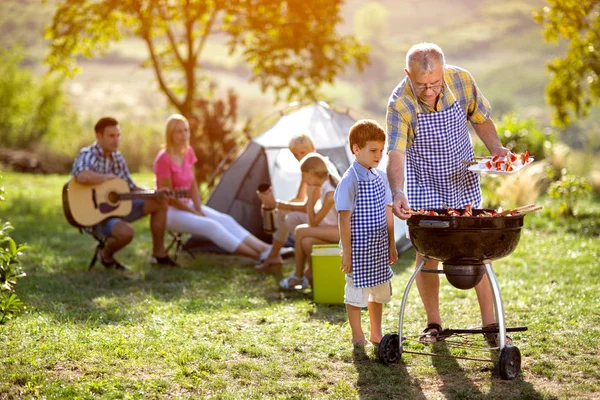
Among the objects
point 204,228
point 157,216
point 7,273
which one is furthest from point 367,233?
point 157,216

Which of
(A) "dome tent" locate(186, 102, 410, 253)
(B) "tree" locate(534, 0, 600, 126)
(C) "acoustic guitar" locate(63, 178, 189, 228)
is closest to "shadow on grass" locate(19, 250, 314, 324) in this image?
(C) "acoustic guitar" locate(63, 178, 189, 228)

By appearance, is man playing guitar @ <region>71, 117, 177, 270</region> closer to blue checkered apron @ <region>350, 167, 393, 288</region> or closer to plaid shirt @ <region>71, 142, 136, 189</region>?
plaid shirt @ <region>71, 142, 136, 189</region>

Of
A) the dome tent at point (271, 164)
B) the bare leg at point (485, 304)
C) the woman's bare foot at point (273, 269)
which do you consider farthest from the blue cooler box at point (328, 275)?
the dome tent at point (271, 164)

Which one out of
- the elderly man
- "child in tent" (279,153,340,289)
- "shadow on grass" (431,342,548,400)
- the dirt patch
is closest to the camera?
"shadow on grass" (431,342,548,400)

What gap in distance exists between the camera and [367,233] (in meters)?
4.81

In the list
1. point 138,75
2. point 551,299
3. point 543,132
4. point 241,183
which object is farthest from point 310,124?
point 138,75

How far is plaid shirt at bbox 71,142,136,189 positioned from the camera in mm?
7438

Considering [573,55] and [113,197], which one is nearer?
[113,197]

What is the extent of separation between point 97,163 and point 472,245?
4500 mm

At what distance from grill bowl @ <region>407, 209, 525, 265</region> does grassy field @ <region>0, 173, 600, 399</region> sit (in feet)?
2.25

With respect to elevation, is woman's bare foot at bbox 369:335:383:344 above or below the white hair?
below

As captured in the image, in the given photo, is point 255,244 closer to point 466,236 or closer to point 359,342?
point 359,342

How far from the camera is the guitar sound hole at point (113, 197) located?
7562mm

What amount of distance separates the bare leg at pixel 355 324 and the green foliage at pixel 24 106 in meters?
14.1
